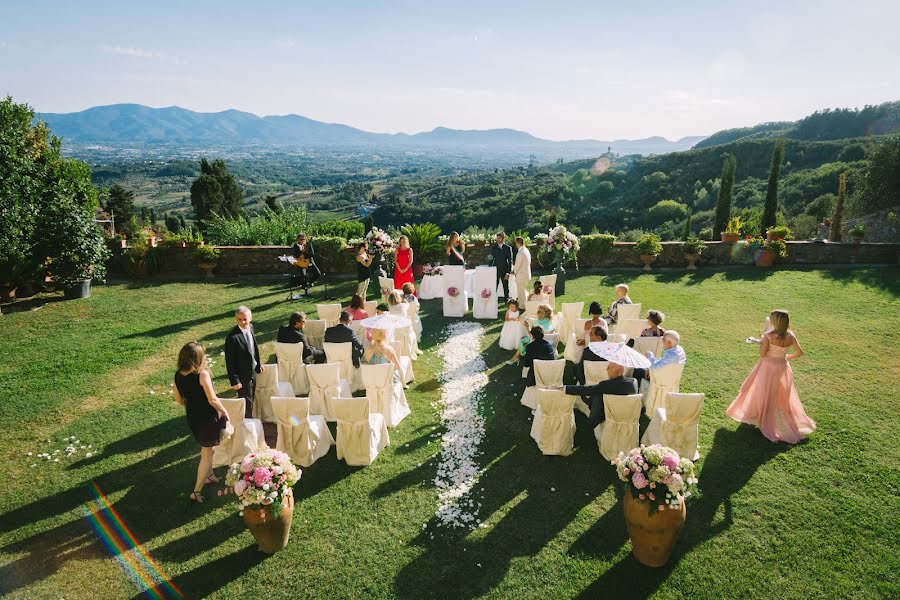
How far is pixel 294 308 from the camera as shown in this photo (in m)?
12.6

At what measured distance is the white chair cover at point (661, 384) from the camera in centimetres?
667

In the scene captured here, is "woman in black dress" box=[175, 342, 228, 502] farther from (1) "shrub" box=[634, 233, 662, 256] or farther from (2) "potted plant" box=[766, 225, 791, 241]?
(2) "potted plant" box=[766, 225, 791, 241]

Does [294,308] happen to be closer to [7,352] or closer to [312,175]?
[7,352]

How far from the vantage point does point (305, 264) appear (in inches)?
523

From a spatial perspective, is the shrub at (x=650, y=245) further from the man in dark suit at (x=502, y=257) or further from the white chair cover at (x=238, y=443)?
the white chair cover at (x=238, y=443)

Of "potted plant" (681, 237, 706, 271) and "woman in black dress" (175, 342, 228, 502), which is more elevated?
"potted plant" (681, 237, 706, 271)

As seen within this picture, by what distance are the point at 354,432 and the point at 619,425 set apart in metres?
3.28

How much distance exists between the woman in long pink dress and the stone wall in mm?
9975

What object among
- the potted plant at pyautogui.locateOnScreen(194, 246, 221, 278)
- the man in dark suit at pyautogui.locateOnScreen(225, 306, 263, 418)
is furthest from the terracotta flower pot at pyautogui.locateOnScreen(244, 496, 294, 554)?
the potted plant at pyautogui.locateOnScreen(194, 246, 221, 278)

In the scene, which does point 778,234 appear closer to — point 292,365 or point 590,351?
point 590,351

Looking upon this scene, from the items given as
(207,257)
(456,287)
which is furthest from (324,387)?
(207,257)

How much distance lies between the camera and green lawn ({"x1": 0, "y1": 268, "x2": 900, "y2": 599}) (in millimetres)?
4539

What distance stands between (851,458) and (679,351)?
2.34 m

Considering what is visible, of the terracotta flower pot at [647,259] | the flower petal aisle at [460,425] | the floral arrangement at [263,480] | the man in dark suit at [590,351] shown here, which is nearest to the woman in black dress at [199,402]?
the floral arrangement at [263,480]
